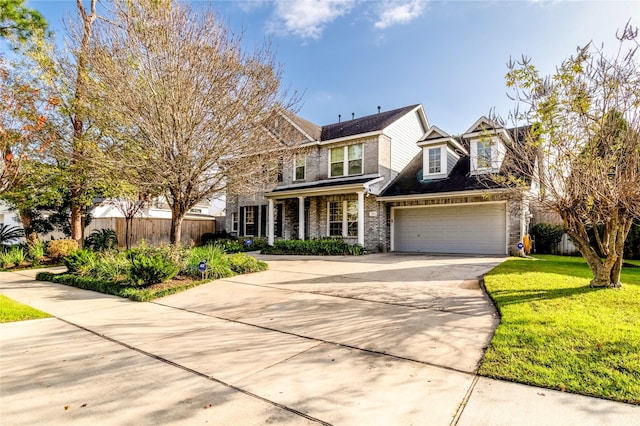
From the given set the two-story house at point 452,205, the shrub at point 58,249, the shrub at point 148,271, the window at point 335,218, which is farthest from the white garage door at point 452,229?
the shrub at point 58,249

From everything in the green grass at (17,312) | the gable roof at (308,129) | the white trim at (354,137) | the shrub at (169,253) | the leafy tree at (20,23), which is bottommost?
the green grass at (17,312)

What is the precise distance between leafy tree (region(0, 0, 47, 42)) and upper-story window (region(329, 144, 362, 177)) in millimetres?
13219

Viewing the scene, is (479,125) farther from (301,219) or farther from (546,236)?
(301,219)

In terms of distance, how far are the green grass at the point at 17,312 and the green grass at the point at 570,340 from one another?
22.9 feet

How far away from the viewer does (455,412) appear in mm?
2717

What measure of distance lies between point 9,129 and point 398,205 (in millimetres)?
15374

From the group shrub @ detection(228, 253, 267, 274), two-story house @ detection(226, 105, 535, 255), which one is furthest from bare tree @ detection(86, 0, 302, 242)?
two-story house @ detection(226, 105, 535, 255)

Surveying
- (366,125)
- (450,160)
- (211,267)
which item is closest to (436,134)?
(450,160)

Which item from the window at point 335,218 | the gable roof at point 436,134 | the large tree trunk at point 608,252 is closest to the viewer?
the large tree trunk at point 608,252

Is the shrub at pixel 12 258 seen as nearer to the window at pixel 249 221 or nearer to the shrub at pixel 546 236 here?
the window at pixel 249 221

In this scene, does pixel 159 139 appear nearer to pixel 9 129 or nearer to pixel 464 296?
pixel 9 129

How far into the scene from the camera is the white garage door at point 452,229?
1488 cm

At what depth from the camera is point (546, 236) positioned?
15.4 meters

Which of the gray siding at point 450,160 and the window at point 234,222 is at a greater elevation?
the gray siding at point 450,160
